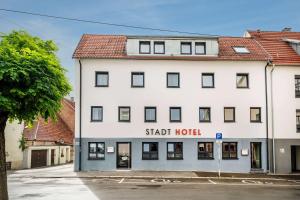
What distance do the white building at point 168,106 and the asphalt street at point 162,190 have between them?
255 inches

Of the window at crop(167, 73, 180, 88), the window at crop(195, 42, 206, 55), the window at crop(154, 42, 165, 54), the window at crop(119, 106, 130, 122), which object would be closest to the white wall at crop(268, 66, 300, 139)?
the window at crop(195, 42, 206, 55)

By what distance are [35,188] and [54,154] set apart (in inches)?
992

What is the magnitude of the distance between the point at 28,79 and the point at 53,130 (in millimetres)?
34489

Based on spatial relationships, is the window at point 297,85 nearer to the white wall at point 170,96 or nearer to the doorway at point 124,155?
the white wall at point 170,96

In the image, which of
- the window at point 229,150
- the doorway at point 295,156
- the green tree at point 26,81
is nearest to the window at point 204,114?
the window at point 229,150

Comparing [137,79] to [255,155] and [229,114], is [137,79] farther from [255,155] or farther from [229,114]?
[255,155]

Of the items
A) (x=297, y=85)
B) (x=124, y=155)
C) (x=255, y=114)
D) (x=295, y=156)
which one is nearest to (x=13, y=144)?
(x=124, y=155)

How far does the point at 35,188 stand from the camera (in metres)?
19.5

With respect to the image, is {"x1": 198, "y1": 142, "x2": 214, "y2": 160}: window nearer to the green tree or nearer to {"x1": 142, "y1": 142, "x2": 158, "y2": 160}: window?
{"x1": 142, "y1": 142, "x2": 158, "y2": 160}: window

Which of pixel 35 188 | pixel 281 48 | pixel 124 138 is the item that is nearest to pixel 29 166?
pixel 124 138

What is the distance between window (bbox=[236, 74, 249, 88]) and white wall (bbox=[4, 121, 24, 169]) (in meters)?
19.0

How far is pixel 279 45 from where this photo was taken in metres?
34.5

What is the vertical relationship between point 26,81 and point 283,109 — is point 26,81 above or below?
below

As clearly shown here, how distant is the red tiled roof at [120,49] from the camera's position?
30.5 metres
